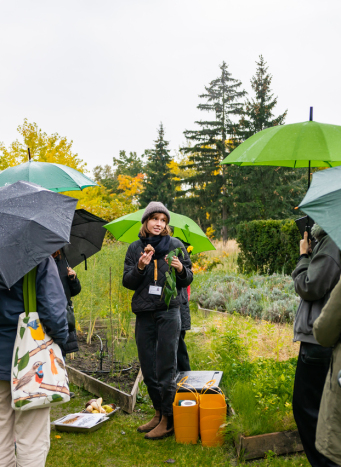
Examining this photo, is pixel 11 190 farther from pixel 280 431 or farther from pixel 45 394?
pixel 280 431

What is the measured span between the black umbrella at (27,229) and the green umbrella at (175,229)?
1939 mm

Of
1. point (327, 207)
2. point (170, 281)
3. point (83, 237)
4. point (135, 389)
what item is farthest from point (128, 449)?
point (327, 207)

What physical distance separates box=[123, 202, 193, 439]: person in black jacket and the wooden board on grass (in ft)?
1.58

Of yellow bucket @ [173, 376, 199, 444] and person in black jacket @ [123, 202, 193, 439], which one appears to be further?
person in black jacket @ [123, 202, 193, 439]

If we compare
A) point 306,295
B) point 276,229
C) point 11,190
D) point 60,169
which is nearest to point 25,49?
point 60,169

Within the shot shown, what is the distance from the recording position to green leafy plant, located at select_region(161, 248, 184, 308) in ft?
11.0

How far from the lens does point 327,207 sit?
1.81m

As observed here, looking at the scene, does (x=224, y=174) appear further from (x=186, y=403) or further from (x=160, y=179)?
(x=186, y=403)

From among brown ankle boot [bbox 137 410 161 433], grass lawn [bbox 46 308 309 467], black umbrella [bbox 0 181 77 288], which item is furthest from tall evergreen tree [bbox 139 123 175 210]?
black umbrella [bbox 0 181 77 288]

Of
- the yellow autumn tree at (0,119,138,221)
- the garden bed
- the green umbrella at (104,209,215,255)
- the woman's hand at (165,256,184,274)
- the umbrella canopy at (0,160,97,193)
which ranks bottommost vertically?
the garden bed

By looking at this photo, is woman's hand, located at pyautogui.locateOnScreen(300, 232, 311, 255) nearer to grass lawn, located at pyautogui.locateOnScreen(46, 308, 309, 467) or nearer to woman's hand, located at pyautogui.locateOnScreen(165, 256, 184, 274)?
woman's hand, located at pyautogui.locateOnScreen(165, 256, 184, 274)

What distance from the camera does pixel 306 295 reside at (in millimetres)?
2482

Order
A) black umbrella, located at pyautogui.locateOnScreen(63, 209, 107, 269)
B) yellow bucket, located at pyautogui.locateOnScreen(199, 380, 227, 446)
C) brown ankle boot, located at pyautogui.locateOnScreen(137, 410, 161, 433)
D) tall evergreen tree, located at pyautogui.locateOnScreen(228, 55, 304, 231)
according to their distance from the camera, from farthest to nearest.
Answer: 1. tall evergreen tree, located at pyautogui.locateOnScreen(228, 55, 304, 231)
2. black umbrella, located at pyautogui.locateOnScreen(63, 209, 107, 269)
3. brown ankle boot, located at pyautogui.locateOnScreen(137, 410, 161, 433)
4. yellow bucket, located at pyautogui.locateOnScreen(199, 380, 227, 446)

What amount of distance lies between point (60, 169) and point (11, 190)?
4.45 ft
